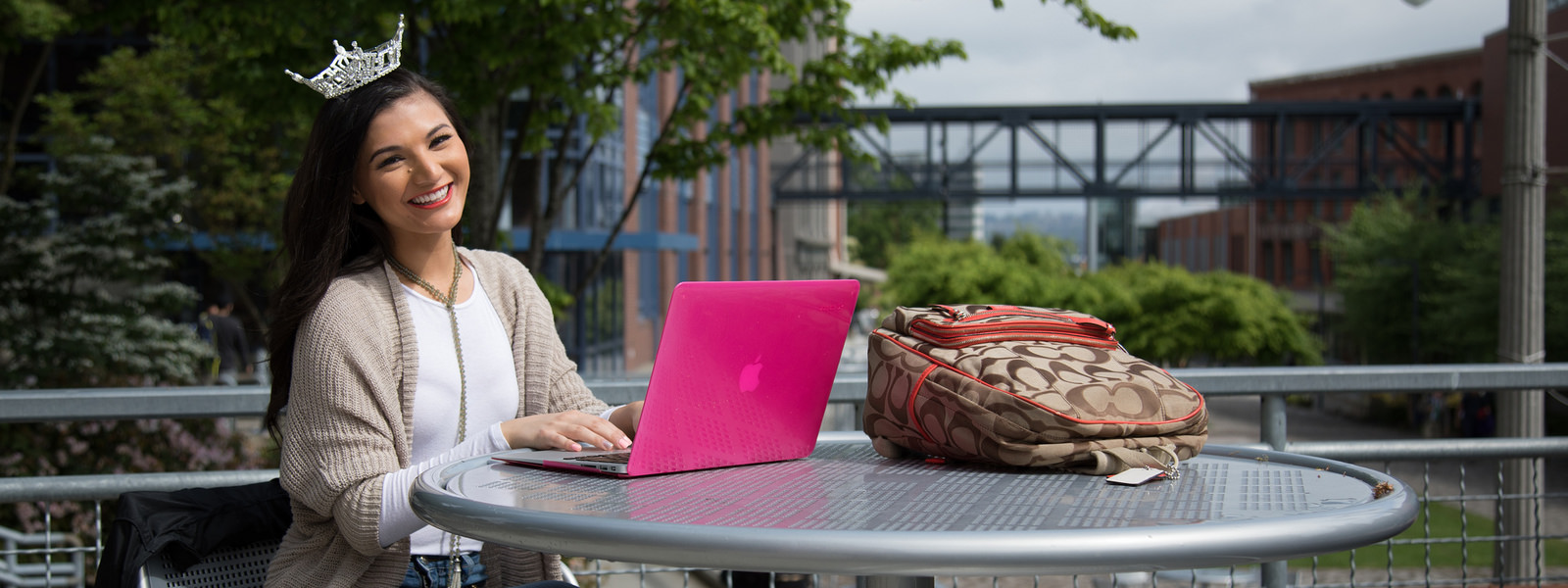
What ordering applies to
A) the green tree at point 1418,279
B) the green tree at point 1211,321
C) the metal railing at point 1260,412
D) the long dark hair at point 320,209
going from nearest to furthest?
1. the long dark hair at point 320,209
2. the metal railing at point 1260,412
3. the green tree at point 1418,279
4. the green tree at point 1211,321

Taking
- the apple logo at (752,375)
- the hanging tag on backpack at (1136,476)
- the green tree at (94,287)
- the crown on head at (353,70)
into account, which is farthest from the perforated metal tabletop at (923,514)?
the green tree at (94,287)

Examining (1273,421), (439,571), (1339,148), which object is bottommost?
(439,571)

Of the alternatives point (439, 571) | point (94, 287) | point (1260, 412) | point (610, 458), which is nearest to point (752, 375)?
point (610, 458)

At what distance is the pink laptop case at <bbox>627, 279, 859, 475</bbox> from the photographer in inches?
71.0

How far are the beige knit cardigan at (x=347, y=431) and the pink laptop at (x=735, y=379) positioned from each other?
22 cm

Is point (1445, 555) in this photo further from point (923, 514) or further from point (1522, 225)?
point (923, 514)

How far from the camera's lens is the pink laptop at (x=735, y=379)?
181 centimetres

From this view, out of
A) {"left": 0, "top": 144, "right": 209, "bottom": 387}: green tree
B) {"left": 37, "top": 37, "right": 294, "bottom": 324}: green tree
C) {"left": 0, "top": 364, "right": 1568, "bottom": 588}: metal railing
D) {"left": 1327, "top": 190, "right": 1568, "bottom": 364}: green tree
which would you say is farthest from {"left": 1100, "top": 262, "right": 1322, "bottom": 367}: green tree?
{"left": 0, "top": 364, "right": 1568, "bottom": 588}: metal railing

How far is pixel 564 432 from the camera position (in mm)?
2104

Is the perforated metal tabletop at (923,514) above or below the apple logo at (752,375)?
below

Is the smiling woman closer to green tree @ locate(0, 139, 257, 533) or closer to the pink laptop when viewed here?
the pink laptop

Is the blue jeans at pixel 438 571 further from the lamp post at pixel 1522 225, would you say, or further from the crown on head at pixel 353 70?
the lamp post at pixel 1522 225

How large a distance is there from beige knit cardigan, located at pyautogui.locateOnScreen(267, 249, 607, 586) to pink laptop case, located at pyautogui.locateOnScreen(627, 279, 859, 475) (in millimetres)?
504

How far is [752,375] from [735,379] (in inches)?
1.8
